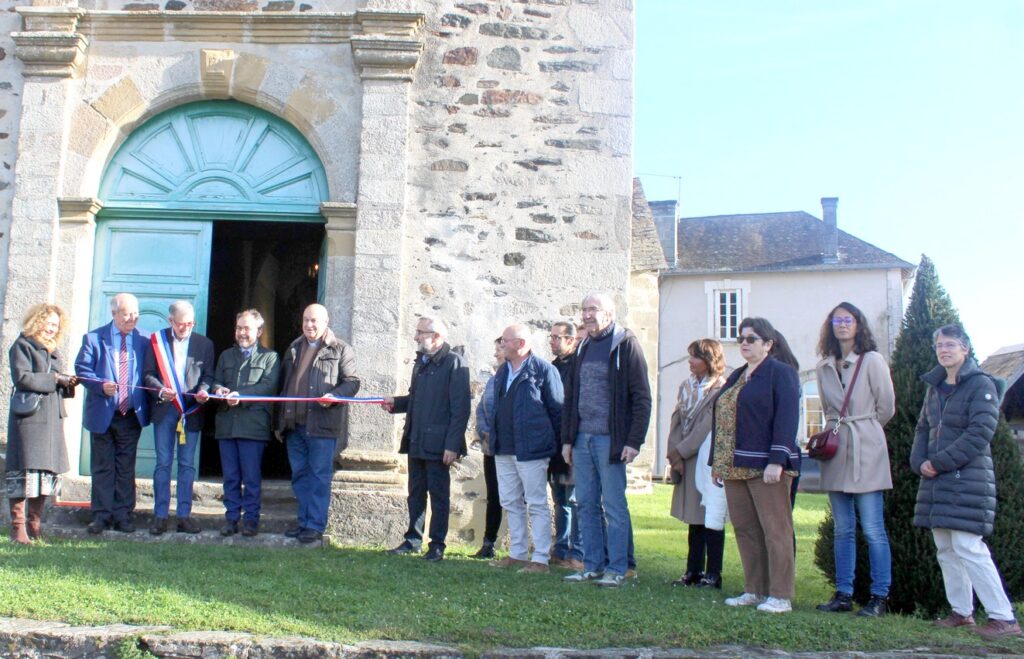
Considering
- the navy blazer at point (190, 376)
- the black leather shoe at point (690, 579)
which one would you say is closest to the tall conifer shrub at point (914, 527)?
the black leather shoe at point (690, 579)

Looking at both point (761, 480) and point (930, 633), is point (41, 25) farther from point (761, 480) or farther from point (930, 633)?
point (930, 633)

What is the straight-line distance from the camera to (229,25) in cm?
767

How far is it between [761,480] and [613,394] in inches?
37.4

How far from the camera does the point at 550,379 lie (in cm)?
612

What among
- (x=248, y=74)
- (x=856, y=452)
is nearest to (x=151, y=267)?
(x=248, y=74)

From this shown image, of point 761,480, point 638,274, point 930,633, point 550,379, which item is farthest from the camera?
point 638,274

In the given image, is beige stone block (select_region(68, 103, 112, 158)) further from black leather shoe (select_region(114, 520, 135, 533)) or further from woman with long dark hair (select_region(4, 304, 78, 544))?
black leather shoe (select_region(114, 520, 135, 533))

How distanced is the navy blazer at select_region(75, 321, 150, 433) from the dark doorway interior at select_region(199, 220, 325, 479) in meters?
2.45

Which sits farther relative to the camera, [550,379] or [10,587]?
[550,379]

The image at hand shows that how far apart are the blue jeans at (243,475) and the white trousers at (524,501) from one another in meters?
1.63

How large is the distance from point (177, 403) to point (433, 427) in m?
1.73

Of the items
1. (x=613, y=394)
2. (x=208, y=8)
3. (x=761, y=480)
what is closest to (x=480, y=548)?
(x=613, y=394)

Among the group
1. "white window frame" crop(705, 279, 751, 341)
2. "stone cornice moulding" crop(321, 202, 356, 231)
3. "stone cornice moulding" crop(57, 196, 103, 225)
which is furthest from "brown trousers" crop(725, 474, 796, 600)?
"white window frame" crop(705, 279, 751, 341)

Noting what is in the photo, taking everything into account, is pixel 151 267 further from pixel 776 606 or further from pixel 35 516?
pixel 776 606
